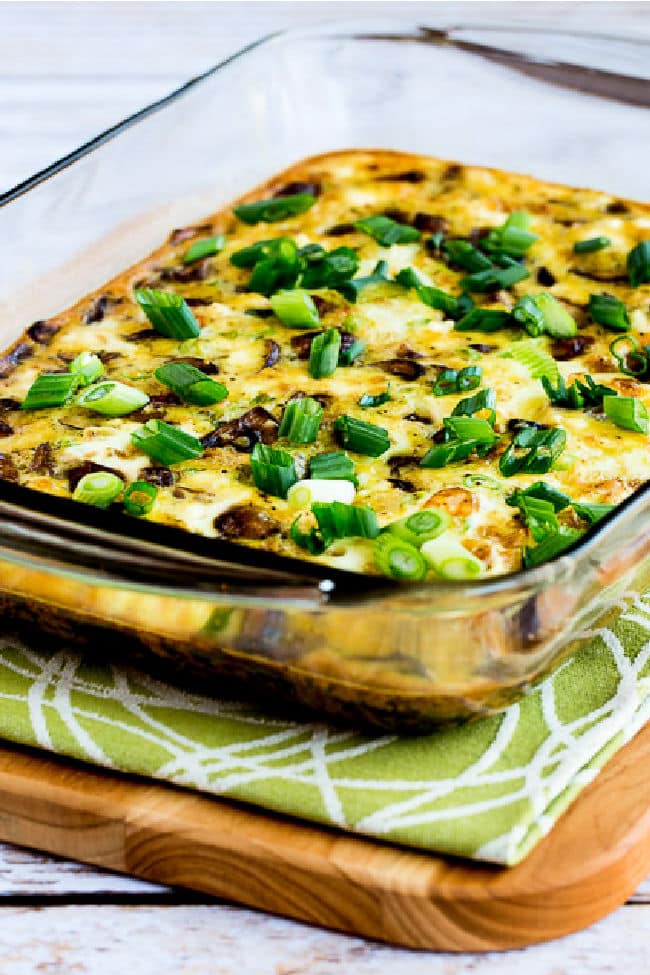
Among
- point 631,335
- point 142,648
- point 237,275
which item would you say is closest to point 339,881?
point 142,648

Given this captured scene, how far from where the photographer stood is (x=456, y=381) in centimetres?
278

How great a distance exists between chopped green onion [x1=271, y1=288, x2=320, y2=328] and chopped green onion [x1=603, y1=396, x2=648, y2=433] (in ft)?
2.19

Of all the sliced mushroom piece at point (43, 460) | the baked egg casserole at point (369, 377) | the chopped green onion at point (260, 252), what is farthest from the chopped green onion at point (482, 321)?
the sliced mushroom piece at point (43, 460)

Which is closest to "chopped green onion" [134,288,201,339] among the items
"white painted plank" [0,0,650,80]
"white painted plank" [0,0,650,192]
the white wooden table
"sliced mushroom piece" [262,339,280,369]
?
"sliced mushroom piece" [262,339,280,369]

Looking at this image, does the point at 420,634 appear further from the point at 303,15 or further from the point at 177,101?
the point at 303,15

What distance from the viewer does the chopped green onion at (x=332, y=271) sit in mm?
3180

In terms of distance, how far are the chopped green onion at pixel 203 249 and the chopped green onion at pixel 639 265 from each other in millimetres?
926

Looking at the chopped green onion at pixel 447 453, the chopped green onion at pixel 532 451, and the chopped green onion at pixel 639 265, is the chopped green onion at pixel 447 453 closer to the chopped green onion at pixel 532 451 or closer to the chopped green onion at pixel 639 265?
the chopped green onion at pixel 532 451

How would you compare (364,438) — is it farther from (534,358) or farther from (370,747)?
(370,747)

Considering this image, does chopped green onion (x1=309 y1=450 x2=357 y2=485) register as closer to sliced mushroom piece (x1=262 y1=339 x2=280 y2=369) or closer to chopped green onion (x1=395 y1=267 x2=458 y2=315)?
sliced mushroom piece (x1=262 y1=339 x2=280 y2=369)

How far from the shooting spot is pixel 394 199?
3625 millimetres

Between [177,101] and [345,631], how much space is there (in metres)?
2.02

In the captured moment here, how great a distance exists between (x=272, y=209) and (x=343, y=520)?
1.44 m

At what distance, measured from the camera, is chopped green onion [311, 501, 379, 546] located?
234 centimetres
